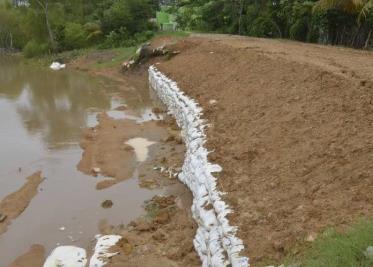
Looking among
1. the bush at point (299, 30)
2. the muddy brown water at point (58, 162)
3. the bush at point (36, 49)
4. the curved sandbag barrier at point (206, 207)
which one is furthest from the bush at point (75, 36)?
the curved sandbag barrier at point (206, 207)

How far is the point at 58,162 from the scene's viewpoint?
1237cm

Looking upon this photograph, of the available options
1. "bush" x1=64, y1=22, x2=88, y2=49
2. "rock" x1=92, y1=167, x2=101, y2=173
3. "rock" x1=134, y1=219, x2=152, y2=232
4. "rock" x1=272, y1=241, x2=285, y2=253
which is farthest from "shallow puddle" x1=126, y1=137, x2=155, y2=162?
"bush" x1=64, y1=22, x2=88, y2=49

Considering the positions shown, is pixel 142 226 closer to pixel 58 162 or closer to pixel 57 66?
pixel 58 162

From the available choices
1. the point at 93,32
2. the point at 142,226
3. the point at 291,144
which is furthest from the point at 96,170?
the point at 93,32

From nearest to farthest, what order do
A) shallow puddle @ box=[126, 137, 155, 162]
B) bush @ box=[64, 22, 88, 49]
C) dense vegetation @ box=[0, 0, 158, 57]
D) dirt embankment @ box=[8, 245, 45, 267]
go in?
dirt embankment @ box=[8, 245, 45, 267] < shallow puddle @ box=[126, 137, 155, 162] < dense vegetation @ box=[0, 0, 158, 57] < bush @ box=[64, 22, 88, 49]

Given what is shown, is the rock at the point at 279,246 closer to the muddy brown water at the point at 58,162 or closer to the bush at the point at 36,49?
the muddy brown water at the point at 58,162

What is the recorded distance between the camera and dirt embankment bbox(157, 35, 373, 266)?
5719 mm

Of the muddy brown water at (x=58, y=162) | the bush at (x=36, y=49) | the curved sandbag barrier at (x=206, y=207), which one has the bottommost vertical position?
the bush at (x=36, y=49)

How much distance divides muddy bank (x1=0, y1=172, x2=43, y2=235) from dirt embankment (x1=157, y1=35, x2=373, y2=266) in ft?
13.2

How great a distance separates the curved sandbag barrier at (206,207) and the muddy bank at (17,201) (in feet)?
10.7

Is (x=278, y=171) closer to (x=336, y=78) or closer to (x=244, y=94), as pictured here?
(x=336, y=78)

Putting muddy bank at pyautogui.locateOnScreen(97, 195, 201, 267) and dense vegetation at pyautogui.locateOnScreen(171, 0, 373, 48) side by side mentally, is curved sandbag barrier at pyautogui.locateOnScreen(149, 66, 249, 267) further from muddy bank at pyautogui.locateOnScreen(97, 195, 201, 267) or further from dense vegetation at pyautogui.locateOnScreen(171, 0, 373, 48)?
dense vegetation at pyautogui.locateOnScreen(171, 0, 373, 48)

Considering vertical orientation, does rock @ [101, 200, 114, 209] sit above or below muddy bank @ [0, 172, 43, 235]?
above

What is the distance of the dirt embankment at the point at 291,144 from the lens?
18.8 feet
